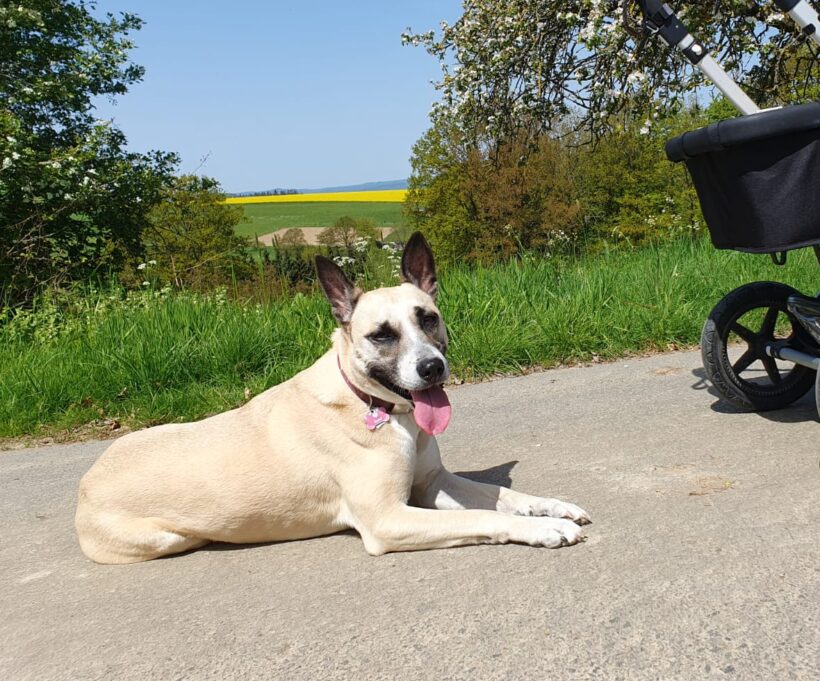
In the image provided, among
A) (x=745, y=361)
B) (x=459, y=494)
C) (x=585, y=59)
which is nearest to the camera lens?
(x=459, y=494)

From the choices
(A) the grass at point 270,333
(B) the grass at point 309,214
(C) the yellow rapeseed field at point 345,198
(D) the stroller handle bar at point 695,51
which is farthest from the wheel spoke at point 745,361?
(C) the yellow rapeseed field at point 345,198

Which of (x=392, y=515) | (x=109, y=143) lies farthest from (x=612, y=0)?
(x=109, y=143)

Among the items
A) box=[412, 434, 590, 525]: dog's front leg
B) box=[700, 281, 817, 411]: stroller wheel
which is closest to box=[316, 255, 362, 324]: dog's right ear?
box=[412, 434, 590, 525]: dog's front leg

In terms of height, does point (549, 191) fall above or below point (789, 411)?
above

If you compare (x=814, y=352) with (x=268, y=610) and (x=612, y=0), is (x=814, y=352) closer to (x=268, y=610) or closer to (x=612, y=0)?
(x=268, y=610)

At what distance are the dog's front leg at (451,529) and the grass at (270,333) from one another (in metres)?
2.84

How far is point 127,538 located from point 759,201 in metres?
3.24

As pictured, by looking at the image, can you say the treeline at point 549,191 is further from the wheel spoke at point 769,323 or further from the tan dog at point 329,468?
the tan dog at point 329,468

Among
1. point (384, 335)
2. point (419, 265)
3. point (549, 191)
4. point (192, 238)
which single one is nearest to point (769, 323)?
point (419, 265)

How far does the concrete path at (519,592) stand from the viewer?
236cm

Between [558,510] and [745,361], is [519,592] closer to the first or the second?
[558,510]

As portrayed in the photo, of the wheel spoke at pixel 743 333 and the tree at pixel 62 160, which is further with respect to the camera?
the tree at pixel 62 160

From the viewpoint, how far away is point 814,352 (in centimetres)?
426

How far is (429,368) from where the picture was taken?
10.8ft
